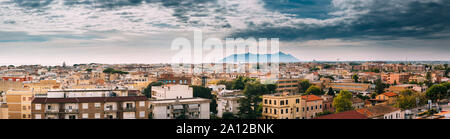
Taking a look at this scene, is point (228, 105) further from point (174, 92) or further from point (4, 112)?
point (4, 112)

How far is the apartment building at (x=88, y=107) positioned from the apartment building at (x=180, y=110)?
0.83 meters

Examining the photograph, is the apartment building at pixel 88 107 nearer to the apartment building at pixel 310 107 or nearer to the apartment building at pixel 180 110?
the apartment building at pixel 180 110

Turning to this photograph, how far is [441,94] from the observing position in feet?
31.3

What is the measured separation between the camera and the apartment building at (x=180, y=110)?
6.35 meters

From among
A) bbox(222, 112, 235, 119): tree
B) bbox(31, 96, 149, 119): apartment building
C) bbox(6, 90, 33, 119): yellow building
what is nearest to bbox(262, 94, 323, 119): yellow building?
bbox(222, 112, 235, 119): tree

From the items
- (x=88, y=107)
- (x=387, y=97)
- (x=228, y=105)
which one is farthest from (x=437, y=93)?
(x=88, y=107)

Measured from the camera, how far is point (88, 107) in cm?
531

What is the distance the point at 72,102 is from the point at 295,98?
3614 millimetres

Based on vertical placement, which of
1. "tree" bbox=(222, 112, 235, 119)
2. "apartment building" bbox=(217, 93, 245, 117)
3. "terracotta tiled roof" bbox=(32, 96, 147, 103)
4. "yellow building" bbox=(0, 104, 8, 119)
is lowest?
"tree" bbox=(222, 112, 235, 119)

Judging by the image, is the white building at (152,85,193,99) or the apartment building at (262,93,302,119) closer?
the apartment building at (262,93,302,119)

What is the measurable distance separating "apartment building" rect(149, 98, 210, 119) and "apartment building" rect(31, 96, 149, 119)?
826 millimetres

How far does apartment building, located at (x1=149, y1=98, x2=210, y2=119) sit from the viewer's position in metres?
6.35

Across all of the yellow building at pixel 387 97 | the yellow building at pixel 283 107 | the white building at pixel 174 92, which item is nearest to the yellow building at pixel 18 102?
the white building at pixel 174 92

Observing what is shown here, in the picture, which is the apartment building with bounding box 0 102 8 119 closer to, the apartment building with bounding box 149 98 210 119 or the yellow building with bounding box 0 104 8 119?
the yellow building with bounding box 0 104 8 119
